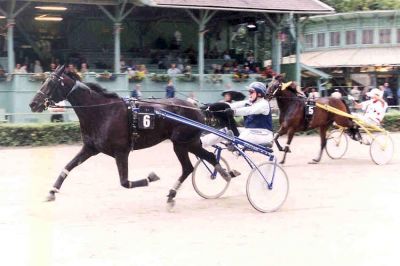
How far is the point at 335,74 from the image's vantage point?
34781 millimetres

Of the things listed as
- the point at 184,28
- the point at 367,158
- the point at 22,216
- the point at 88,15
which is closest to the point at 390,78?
the point at 184,28

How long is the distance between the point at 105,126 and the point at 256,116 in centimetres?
214

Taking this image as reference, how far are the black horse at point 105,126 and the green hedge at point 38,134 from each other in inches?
328

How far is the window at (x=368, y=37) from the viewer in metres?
34.7

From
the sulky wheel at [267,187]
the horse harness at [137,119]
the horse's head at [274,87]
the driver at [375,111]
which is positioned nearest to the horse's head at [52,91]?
the horse harness at [137,119]

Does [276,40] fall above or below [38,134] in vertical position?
above

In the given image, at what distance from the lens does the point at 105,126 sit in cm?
862

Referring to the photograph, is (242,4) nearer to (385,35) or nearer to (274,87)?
(274,87)

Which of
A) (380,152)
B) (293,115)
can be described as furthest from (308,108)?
(380,152)

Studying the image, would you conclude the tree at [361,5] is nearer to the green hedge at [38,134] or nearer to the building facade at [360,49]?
the building facade at [360,49]

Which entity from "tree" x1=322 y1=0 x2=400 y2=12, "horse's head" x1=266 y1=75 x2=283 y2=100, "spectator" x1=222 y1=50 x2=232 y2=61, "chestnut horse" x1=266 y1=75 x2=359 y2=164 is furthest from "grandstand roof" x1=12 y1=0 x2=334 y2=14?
"tree" x1=322 y1=0 x2=400 y2=12

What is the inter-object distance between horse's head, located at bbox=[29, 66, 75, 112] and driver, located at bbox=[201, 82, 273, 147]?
7.19ft

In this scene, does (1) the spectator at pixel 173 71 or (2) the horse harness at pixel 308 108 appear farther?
(1) the spectator at pixel 173 71

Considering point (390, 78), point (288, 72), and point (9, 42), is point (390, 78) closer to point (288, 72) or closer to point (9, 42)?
point (288, 72)
